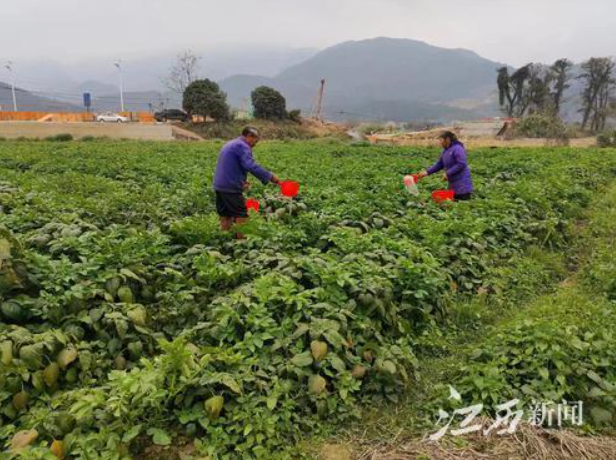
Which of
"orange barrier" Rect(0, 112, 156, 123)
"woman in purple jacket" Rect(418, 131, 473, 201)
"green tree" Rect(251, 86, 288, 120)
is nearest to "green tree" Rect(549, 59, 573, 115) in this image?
"green tree" Rect(251, 86, 288, 120)

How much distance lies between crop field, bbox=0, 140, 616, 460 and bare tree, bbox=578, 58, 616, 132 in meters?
68.4

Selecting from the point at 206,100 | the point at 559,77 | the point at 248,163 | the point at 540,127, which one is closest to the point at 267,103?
the point at 206,100

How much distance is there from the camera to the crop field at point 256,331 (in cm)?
289

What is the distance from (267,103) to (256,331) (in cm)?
4576

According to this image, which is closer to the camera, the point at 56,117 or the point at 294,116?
the point at 56,117

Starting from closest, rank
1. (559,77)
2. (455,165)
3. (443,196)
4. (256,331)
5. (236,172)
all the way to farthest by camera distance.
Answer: (256,331)
(236,172)
(455,165)
(443,196)
(559,77)

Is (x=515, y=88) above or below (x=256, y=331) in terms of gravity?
above

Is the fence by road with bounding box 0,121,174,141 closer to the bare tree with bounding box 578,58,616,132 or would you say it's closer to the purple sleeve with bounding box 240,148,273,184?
the purple sleeve with bounding box 240,148,273,184

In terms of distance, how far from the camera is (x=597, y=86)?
208 ft

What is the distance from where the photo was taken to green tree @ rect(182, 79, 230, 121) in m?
43.7

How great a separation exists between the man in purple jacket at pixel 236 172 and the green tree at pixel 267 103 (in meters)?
42.3

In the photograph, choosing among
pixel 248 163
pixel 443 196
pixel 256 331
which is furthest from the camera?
pixel 443 196

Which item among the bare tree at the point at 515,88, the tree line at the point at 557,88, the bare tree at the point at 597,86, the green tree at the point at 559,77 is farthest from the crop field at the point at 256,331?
the green tree at the point at 559,77

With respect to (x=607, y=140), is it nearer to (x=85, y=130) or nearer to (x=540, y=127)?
(x=540, y=127)
